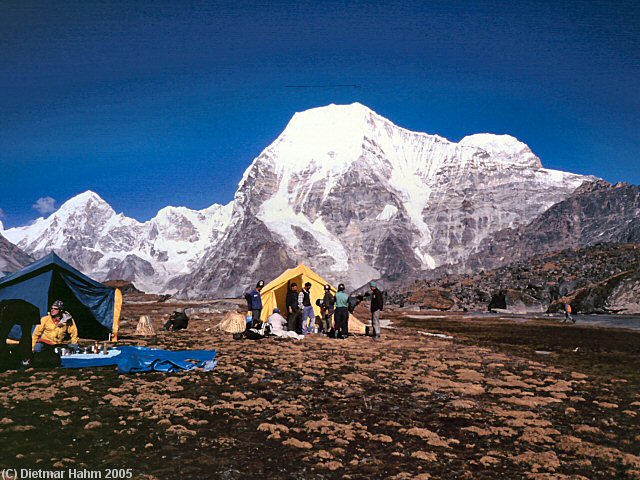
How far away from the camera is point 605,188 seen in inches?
5837

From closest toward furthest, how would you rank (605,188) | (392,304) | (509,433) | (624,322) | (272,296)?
(509,433)
(272,296)
(624,322)
(392,304)
(605,188)

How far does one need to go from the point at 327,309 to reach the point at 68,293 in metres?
10.6

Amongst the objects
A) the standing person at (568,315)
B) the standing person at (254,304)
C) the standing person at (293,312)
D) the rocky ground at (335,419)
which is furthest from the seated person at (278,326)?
the standing person at (568,315)

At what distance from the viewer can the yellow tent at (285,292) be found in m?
23.9

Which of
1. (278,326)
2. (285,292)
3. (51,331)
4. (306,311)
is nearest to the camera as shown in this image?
(51,331)

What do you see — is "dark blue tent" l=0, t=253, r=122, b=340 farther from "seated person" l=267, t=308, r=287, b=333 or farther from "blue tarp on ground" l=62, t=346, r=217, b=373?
"seated person" l=267, t=308, r=287, b=333

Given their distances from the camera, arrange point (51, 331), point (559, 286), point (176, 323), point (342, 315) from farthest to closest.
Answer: point (559, 286), point (176, 323), point (342, 315), point (51, 331)

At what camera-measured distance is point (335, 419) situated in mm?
8656

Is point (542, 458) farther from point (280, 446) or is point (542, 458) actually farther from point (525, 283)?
point (525, 283)

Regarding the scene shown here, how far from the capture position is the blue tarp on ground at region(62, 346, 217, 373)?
40.7ft

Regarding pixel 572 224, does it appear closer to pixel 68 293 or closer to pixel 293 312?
pixel 293 312

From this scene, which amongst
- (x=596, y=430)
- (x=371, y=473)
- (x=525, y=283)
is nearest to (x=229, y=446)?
(x=371, y=473)

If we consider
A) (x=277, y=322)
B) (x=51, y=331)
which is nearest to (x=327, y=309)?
(x=277, y=322)

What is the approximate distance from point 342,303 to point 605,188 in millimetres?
154966
